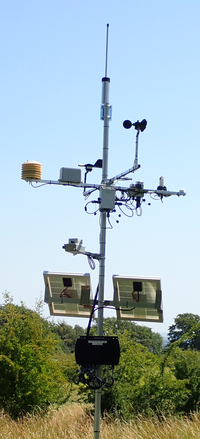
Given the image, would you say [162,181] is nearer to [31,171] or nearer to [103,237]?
[103,237]

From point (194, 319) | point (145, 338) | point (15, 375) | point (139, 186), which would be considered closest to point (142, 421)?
point (15, 375)

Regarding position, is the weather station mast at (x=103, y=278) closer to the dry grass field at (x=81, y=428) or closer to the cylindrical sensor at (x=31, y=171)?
the cylindrical sensor at (x=31, y=171)

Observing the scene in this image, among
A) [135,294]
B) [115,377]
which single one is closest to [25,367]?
[115,377]

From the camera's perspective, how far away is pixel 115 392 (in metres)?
13.2

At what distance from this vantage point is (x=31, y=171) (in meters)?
8.56

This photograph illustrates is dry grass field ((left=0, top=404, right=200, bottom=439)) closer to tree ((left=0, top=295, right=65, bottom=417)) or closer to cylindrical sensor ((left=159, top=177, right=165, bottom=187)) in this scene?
tree ((left=0, top=295, right=65, bottom=417))

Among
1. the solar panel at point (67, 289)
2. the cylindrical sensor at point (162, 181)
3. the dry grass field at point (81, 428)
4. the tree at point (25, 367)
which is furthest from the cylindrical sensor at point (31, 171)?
the tree at point (25, 367)

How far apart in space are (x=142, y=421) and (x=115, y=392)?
1.15m

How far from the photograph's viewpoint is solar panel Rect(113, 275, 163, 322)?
865 cm

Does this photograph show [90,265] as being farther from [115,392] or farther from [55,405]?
[55,405]

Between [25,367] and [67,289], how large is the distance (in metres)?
5.46

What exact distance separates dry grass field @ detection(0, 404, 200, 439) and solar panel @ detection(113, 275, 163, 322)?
9.13 ft

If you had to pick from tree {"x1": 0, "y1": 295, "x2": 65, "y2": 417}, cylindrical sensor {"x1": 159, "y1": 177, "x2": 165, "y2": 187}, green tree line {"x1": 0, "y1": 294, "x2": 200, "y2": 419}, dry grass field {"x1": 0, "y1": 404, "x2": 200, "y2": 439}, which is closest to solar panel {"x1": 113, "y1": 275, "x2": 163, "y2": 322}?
cylindrical sensor {"x1": 159, "y1": 177, "x2": 165, "y2": 187}

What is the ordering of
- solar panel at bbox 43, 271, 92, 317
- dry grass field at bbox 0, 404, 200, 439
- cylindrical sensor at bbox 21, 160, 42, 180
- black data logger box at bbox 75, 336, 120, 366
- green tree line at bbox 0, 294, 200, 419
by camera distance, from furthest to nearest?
green tree line at bbox 0, 294, 200, 419 < dry grass field at bbox 0, 404, 200, 439 < solar panel at bbox 43, 271, 92, 317 < cylindrical sensor at bbox 21, 160, 42, 180 < black data logger box at bbox 75, 336, 120, 366
